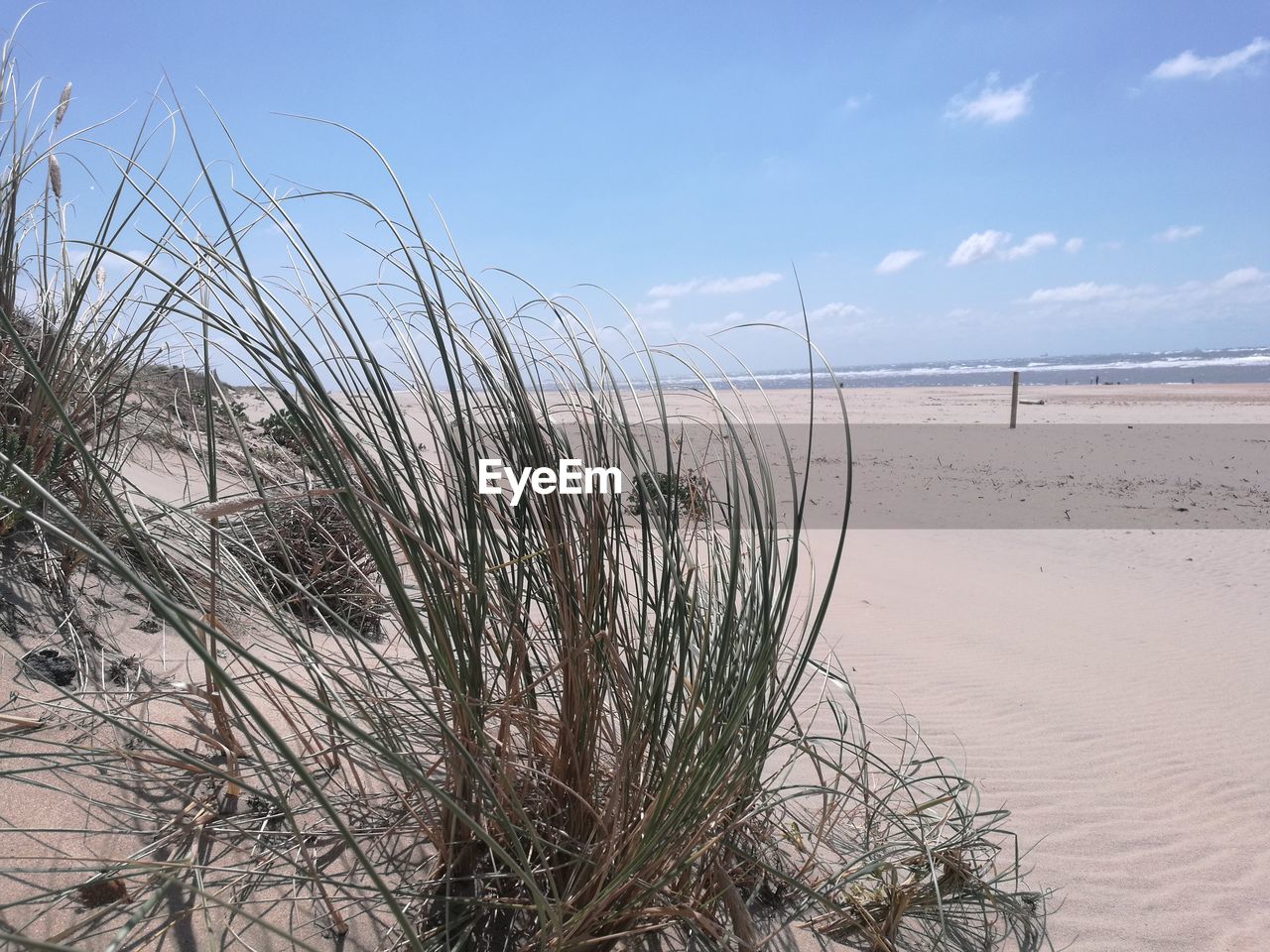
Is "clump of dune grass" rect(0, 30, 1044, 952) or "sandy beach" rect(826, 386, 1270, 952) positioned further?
"sandy beach" rect(826, 386, 1270, 952)

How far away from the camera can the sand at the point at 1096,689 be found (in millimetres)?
2486

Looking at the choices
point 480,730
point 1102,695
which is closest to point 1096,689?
point 1102,695

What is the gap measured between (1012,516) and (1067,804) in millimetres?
7581

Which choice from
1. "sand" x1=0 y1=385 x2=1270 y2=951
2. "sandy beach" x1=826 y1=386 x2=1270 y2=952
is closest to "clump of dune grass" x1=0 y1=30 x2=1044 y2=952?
"sand" x1=0 y1=385 x2=1270 y2=951

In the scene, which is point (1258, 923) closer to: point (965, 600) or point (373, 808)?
point (373, 808)

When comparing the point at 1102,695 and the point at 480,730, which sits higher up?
the point at 480,730

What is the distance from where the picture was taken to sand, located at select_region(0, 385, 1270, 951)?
8.16 feet

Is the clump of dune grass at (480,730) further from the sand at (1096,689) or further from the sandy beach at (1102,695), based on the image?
the sandy beach at (1102,695)

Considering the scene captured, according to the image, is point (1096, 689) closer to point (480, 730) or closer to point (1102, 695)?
point (1102, 695)

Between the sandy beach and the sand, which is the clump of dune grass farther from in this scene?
the sandy beach

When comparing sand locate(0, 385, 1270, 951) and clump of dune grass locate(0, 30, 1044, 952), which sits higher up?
clump of dune grass locate(0, 30, 1044, 952)

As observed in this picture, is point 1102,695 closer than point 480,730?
No

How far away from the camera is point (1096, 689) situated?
438 centimetres

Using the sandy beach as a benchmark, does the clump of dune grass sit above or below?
above
